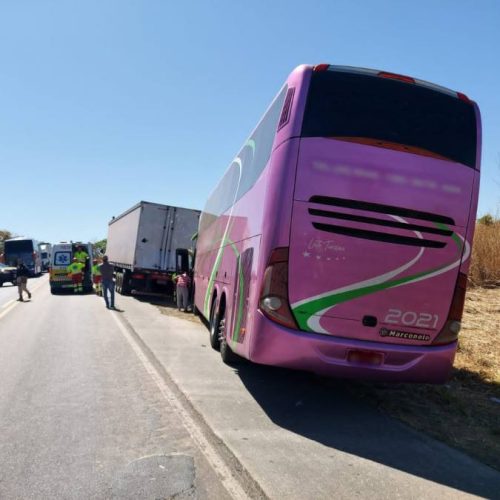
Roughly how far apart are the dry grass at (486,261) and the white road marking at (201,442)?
35.8 ft

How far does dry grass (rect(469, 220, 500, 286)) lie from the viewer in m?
15.0

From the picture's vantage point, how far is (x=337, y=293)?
5672mm

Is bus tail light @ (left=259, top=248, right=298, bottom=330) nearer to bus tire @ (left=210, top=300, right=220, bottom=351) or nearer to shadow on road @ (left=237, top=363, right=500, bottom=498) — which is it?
shadow on road @ (left=237, top=363, right=500, bottom=498)

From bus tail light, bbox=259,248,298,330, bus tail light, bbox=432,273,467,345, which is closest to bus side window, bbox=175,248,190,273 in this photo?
bus tail light, bbox=259,248,298,330

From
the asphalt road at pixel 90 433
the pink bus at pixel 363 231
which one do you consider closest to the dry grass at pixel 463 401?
the pink bus at pixel 363 231

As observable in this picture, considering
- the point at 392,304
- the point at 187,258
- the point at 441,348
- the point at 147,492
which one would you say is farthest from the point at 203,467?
the point at 187,258

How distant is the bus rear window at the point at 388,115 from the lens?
5.78 metres

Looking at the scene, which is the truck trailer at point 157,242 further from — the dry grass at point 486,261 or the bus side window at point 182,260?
the dry grass at point 486,261

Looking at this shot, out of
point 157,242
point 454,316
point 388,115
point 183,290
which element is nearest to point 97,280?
point 157,242

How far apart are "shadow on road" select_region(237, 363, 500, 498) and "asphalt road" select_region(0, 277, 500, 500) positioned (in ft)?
0.05

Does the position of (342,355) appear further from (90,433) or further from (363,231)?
(90,433)

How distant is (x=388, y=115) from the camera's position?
232 inches

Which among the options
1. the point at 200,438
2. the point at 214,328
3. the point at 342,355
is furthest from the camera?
the point at 214,328

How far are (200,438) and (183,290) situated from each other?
13.0 metres
